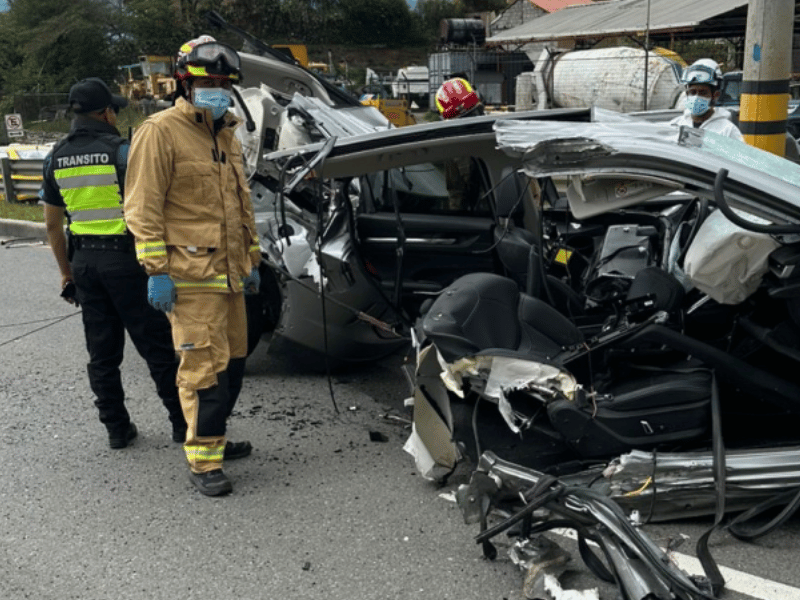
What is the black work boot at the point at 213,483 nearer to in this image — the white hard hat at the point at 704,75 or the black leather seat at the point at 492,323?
the black leather seat at the point at 492,323

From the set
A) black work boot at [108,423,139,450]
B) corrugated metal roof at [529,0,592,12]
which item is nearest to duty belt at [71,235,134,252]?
black work boot at [108,423,139,450]

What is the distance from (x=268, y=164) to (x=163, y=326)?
1256 millimetres

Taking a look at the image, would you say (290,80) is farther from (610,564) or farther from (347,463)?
(610,564)

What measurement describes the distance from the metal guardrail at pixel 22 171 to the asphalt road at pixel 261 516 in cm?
885

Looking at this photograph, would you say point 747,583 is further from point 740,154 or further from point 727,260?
point 740,154

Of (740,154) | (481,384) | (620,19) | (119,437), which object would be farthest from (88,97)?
(620,19)

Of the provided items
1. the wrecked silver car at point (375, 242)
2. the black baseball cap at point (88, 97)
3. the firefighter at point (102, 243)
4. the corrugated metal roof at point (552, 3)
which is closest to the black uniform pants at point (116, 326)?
the firefighter at point (102, 243)

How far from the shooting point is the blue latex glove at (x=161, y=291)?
13.1 ft

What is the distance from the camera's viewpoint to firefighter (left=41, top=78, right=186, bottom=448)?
4.56m

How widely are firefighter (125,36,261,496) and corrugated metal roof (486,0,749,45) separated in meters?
13.6

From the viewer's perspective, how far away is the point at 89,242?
15.0 ft

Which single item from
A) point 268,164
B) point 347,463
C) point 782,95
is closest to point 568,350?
point 347,463

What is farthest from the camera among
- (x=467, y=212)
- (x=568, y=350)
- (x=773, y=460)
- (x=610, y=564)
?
(x=467, y=212)

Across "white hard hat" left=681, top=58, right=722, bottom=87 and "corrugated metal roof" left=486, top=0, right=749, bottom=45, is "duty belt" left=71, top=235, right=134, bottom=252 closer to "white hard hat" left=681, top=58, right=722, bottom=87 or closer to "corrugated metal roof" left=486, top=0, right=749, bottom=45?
"white hard hat" left=681, top=58, right=722, bottom=87
